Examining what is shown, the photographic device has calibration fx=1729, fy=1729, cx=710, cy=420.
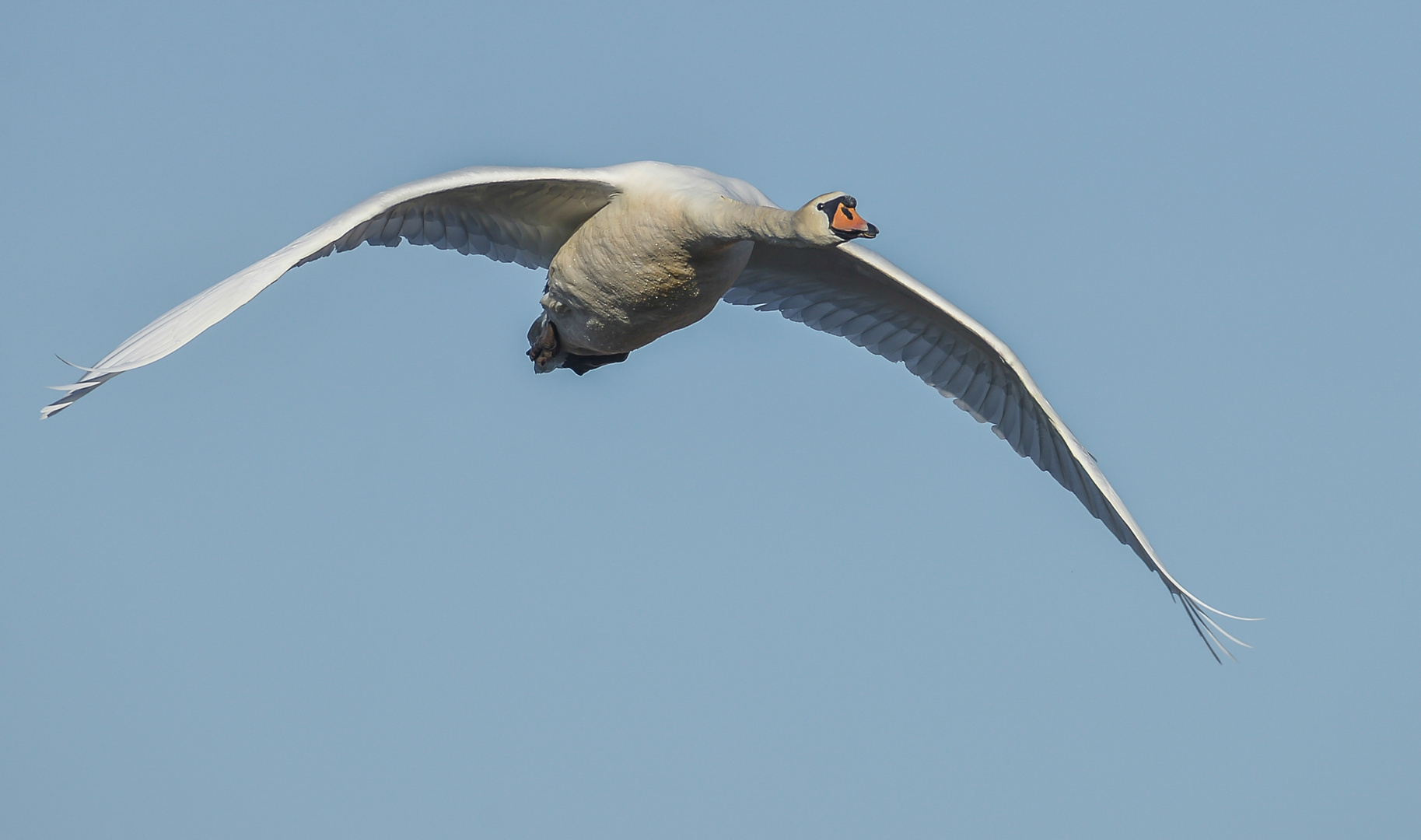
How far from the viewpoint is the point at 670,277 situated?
16094 mm

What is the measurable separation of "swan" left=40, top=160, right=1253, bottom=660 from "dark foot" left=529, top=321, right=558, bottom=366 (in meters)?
0.02

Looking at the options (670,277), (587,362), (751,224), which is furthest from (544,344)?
(751,224)

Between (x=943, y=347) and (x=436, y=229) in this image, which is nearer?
(x=436, y=229)

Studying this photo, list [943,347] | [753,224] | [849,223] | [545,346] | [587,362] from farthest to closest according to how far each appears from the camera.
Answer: [943,347] < [587,362] < [545,346] < [753,224] < [849,223]

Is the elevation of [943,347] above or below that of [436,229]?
below

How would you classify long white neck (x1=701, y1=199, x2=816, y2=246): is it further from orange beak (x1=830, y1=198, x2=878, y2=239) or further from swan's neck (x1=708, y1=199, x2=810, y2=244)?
orange beak (x1=830, y1=198, x2=878, y2=239)

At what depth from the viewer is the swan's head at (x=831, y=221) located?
44.9 ft

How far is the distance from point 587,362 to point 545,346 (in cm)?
58

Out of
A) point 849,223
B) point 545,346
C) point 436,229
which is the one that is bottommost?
point 849,223

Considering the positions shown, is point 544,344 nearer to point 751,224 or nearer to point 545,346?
point 545,346

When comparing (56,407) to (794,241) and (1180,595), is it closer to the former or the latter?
(794,241)

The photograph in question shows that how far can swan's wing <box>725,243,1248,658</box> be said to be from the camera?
62.3 feet

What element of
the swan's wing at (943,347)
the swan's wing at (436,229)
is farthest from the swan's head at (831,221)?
the swan's wing at (943,347)

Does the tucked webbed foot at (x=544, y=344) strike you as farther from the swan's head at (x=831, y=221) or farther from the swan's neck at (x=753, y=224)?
the swan's head at (x=831, y=221)
